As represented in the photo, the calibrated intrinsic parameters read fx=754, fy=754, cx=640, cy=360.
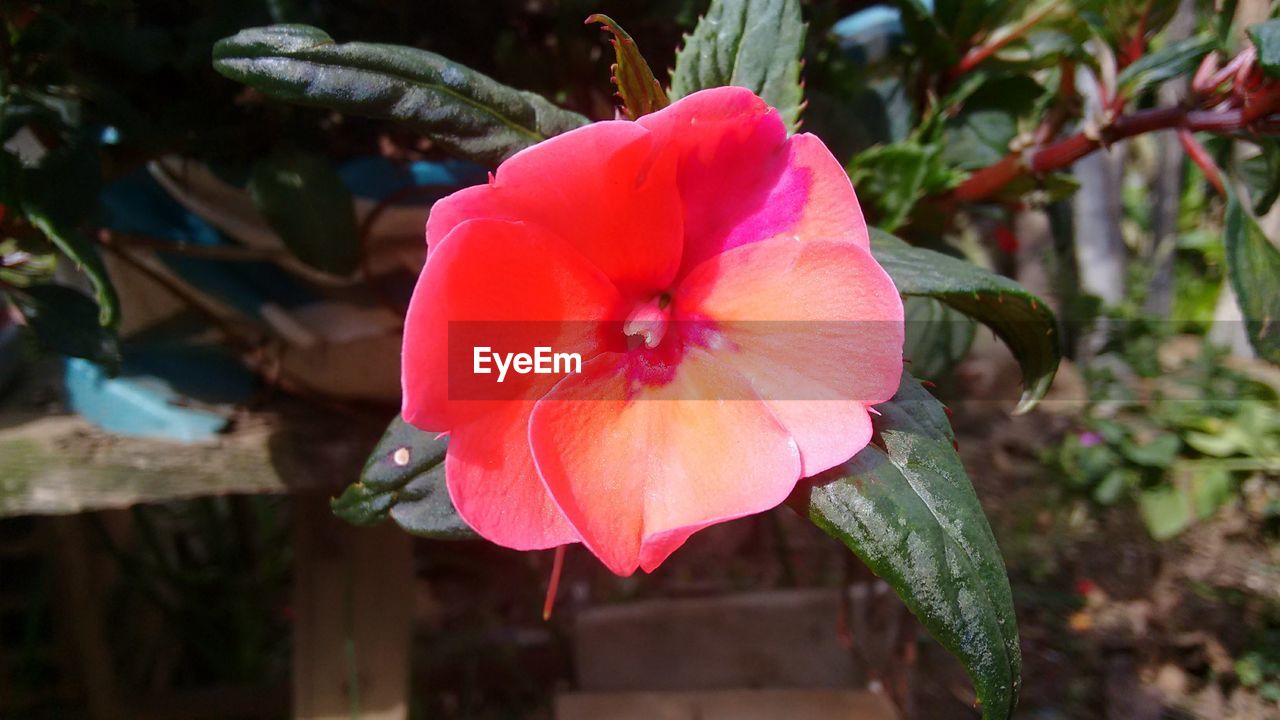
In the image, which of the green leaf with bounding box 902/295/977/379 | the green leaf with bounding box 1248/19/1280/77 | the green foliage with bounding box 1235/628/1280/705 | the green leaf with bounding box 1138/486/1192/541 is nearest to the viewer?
the green leaf with bounding box 1248/19/1280/77

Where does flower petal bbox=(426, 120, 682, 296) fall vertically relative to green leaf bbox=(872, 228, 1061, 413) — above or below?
above

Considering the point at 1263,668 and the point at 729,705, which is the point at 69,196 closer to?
the point at 729,705

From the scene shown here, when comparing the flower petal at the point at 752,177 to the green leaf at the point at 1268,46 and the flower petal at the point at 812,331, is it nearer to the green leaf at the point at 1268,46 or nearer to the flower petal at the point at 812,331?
the flower petal at the point at 812,331

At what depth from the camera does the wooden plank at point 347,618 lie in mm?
663

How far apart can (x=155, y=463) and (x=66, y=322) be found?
16 cm

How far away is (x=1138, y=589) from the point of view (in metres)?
1.17

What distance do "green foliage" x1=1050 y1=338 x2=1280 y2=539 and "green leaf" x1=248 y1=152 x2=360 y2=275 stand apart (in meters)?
1.27

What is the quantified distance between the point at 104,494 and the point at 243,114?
263 millimetres

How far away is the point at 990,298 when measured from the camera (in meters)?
0.26

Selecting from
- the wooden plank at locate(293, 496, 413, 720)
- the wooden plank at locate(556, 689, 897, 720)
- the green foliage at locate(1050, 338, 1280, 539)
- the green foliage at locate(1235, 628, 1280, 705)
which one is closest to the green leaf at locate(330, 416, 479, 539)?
the wooden plank at locate(293, 496, 413, 720)

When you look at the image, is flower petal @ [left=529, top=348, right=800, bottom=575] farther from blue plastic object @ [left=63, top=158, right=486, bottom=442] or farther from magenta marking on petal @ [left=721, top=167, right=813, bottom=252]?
blue plastic object @ [left=63, top=158, right=486, bottom=442]

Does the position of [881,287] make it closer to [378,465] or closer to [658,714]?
[378,465]

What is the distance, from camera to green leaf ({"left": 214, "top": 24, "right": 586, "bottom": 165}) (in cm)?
23

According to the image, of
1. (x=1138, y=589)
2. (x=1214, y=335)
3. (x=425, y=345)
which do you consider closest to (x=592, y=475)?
(x=425, y=345)
